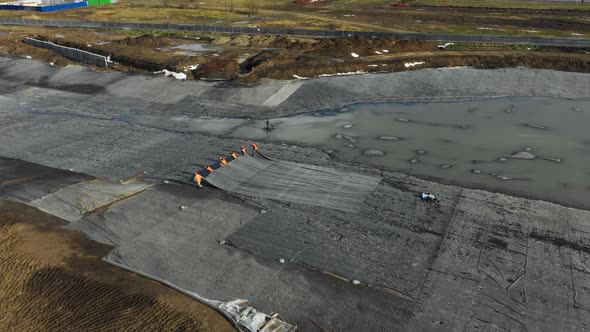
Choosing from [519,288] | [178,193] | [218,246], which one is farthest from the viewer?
[178,193]

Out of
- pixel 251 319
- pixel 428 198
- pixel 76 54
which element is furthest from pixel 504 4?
pixel 251 319

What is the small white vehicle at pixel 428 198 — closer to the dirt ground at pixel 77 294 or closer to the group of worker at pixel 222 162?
the group of worker at pixel 222 162

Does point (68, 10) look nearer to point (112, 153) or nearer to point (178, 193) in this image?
point (112, 153)

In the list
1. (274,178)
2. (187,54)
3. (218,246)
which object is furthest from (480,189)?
(187,54)

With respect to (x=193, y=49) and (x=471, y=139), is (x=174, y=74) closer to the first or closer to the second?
(x=193, y=49)

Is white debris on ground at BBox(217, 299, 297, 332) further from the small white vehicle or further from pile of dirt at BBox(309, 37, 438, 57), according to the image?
pile of dirt at BBox(309, 37, 438, 57)

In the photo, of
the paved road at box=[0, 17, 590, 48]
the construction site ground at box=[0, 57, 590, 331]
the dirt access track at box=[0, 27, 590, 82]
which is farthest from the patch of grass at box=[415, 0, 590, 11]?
the construction site ground at box=[0, 57, 590, 331]

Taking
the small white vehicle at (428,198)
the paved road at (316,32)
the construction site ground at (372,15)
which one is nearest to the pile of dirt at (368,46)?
the paved road at (316,32)
